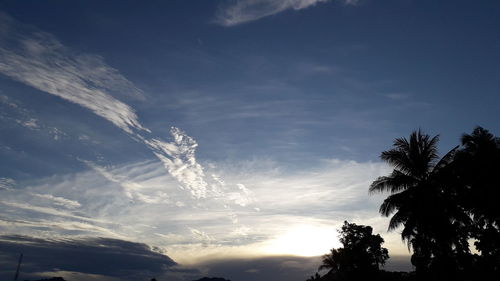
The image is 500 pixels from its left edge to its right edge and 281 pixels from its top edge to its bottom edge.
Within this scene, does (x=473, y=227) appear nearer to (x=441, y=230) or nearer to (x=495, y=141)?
(x=441, y=230)

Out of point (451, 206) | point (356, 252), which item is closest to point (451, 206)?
point (451, 206)

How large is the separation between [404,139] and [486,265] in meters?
10.2

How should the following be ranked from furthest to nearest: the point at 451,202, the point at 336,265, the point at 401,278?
the point at 336,265 → the point at 401,278 → the point at 451,202

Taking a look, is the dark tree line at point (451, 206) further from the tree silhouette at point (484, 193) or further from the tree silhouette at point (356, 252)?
the tree silhouette at point (356, 252)

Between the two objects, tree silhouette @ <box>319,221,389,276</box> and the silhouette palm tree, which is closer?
the silhouette palm tree

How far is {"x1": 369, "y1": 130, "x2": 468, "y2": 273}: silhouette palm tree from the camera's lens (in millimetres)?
21531

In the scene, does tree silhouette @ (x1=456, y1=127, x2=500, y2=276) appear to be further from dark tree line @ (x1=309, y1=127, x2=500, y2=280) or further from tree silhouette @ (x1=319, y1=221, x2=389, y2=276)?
tree silhouette @ (x1=319, y1=221, x2=389, y2=276)

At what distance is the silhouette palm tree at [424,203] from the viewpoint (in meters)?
21.5

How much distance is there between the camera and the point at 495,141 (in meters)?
22.8

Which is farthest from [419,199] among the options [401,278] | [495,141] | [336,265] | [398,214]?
[336,265]

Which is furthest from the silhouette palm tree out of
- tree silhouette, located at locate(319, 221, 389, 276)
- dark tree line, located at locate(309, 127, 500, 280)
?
tree silhouette, located at locate(319, 221, 389, 276)

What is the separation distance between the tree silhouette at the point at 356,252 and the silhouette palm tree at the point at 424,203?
1010 inches

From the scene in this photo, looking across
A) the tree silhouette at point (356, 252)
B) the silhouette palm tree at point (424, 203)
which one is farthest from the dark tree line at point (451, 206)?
the tree silhouette at point (356, 252)

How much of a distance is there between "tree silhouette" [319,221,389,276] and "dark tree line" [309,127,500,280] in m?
25.4
